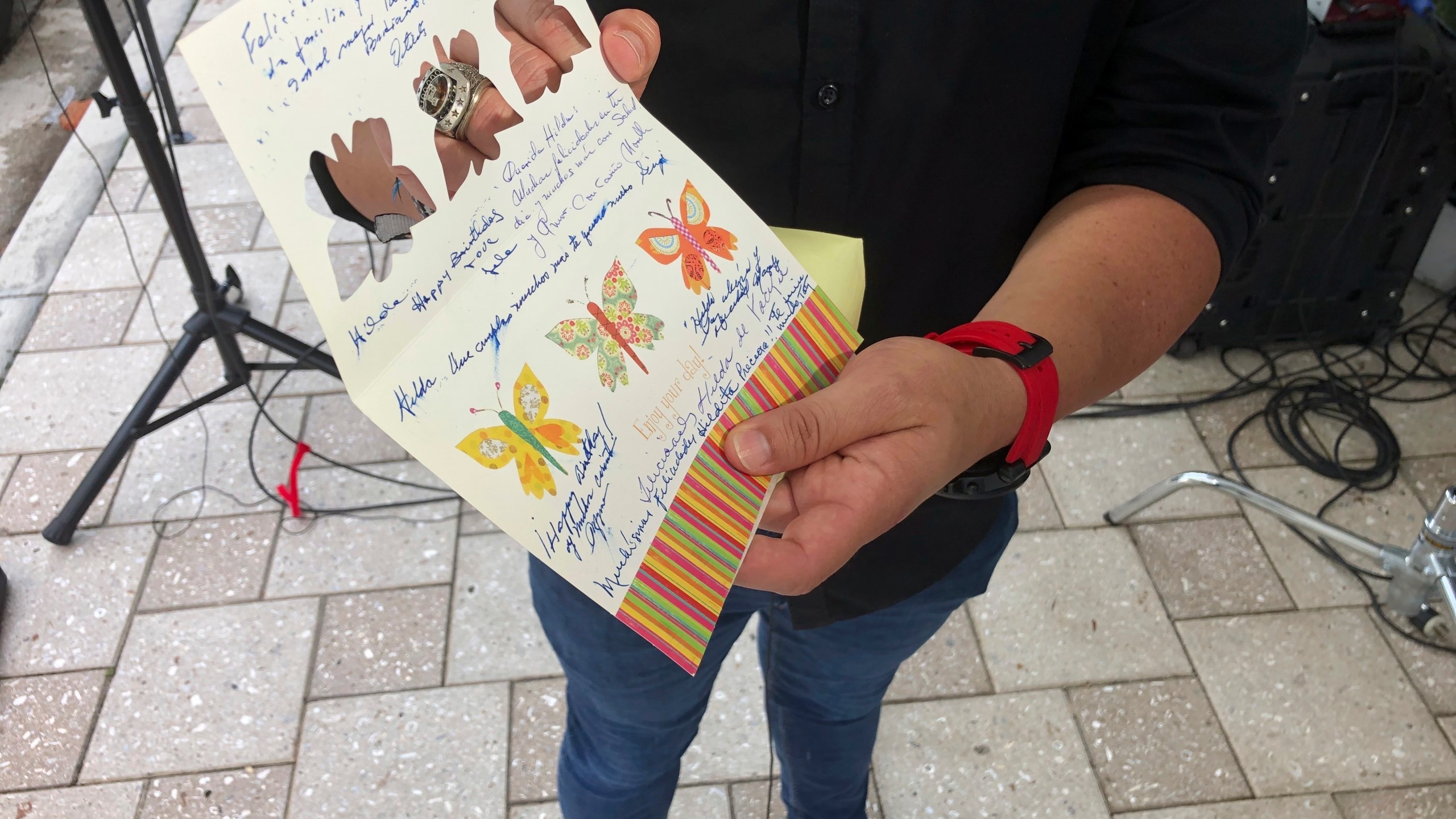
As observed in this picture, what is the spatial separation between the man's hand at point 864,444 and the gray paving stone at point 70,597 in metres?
1.40

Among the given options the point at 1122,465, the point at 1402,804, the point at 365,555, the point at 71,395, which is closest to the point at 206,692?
the point at 365,555

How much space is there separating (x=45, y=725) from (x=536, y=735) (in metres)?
0.75

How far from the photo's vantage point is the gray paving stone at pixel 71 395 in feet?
5.77

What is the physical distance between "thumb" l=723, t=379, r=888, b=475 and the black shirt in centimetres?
17

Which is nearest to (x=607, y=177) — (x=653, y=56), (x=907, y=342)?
(x=653, y=56)

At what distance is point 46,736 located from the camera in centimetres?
137

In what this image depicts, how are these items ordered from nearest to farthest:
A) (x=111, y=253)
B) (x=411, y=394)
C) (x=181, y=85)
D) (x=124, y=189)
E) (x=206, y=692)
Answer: (x=411, y=394) → (x=206, y=692) → (x=111, y=253) → (x=124, y=189) → (x=181, y=85)

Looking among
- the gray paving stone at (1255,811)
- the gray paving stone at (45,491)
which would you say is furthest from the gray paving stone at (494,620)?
the gray paving stone at (1255,811)

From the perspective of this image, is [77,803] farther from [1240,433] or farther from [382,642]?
[1240,433]

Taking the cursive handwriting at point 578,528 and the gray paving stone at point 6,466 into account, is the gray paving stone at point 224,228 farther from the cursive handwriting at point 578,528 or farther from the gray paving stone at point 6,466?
the cursive handwriting at point 578,528

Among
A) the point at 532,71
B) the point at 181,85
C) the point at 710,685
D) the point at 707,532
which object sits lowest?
the point at 181,85

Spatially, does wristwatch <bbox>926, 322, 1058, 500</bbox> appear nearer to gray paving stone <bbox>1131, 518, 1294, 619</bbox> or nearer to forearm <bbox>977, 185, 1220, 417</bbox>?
forearm <bbox>977, 185, 1220, 417</bbox>

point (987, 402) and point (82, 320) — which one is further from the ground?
point (987, 402)

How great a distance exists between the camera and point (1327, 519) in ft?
5.46
